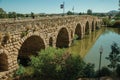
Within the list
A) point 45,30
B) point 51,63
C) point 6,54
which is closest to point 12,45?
point 6,54

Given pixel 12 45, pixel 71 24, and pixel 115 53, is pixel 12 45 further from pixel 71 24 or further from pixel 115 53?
pixel 71 24

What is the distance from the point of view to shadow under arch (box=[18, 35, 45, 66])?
21516 millimetres

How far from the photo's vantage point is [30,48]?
73.8ft

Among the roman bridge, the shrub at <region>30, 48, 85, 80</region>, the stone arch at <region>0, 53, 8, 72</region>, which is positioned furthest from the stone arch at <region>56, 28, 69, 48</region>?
the stone arch at <region>0, 53, 8, 72</region>

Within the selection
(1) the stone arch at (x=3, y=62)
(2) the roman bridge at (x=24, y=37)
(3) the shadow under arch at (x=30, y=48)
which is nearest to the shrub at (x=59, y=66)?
(2) the roman bridge at (x=24, y=37)

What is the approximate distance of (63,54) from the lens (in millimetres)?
15594

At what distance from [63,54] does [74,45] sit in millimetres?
16838

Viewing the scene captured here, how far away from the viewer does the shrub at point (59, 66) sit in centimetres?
1516

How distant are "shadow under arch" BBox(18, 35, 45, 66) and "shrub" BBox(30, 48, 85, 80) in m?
Result: 5.41

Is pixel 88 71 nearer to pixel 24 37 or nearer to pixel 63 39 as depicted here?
pixel 24 37

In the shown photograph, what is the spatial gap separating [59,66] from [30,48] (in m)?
7.69

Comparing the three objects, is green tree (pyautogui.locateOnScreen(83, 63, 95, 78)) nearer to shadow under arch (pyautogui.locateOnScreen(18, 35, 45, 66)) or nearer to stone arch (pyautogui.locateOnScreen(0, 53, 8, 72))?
stone arch (pyautogui.locateOnScreen(0, 53, 8, 72))

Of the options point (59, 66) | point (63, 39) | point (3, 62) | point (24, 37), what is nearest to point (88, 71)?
point (59, 66)

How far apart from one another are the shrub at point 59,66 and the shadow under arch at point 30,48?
17.7ft
